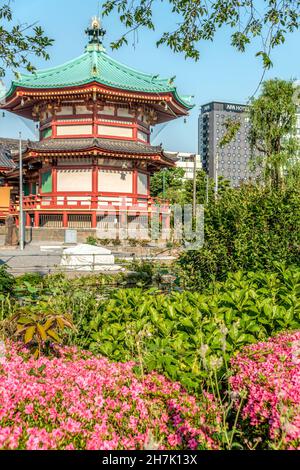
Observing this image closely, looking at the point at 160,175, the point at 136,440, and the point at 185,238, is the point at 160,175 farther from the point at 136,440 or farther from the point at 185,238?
the point at 136,440

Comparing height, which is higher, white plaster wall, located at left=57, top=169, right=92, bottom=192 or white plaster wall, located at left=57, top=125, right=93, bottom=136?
white plaster wall, located at left=57, top=125, right=93, bottom=136

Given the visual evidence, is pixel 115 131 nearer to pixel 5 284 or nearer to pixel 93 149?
pixel 93 149

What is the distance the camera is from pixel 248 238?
25.9 ft

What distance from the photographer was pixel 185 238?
888 cm

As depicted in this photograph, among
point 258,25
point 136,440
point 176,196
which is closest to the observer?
point 136,440

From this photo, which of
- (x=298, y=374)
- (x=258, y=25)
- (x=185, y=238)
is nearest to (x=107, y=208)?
(x=185, y=238)

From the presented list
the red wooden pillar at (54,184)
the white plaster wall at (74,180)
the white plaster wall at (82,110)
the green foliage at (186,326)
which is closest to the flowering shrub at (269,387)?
the green foliage at (186,326)

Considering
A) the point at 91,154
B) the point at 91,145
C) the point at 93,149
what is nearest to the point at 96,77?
the point at 91,145

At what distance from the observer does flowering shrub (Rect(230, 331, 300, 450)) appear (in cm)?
265

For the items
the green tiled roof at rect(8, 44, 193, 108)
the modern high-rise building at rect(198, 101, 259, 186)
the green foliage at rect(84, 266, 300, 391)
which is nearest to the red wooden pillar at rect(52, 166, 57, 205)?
the green tiled roof at rect(8, 44, 193, 108)

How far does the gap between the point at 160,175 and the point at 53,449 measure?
2146 inches

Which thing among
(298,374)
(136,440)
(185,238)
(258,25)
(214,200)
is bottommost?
(136,440)

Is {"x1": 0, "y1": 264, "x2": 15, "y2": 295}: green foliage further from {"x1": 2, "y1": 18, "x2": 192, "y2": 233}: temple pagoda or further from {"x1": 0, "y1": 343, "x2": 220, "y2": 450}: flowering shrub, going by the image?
{"x1": 2, "y1": 18, "x2": 192, "y2": 233}: temple pagoda

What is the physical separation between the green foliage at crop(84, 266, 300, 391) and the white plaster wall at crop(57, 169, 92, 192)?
24.3 m
